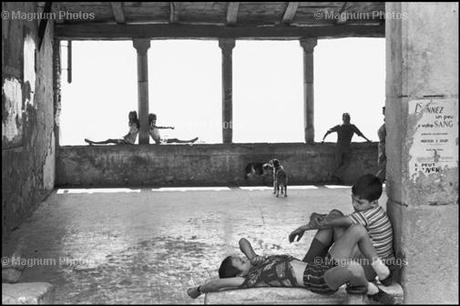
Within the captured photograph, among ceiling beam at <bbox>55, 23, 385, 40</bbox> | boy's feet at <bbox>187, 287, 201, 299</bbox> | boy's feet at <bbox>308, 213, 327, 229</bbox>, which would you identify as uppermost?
ceiling beam at <bbox>55, 23, 385, 40</bbox>

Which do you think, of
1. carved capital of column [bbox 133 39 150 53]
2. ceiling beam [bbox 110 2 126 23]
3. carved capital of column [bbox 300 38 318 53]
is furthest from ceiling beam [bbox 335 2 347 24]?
ceiling beam [bbox 110 2 126 23]

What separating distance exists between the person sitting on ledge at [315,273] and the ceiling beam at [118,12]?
837 cm

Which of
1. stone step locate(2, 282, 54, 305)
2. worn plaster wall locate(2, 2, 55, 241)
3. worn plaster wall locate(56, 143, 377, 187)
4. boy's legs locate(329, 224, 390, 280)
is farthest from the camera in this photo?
worn plaster wall locate(56, 143, 377, 187)

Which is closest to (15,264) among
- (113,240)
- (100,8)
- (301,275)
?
(113,240)

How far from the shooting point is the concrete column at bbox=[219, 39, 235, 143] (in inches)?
500

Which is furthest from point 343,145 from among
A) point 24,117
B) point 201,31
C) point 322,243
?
point 322,243

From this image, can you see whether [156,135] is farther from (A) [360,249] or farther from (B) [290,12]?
(A) [360,249]

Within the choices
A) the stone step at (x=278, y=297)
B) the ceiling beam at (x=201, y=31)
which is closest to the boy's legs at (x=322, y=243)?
the stone step at (x=278, y=297)

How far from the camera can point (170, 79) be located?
1654 inches

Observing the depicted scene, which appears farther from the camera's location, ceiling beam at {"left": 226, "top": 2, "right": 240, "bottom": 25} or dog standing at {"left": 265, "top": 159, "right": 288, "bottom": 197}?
ceiling beam at {"left": 226, "top": 2, "right": 240, "bottom": 25}

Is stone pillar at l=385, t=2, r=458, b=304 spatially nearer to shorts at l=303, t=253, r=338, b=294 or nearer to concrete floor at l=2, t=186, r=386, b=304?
shorts at l=303, t=253, r=338, b=294

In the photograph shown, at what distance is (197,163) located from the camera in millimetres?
12656

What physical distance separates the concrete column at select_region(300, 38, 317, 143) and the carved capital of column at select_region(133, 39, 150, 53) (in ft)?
10.7

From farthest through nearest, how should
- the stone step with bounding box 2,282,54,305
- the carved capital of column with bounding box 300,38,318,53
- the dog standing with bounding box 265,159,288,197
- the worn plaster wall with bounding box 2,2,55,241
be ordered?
the carved capital of column with bounding box 300,38,318,53 → the dog standing with bounding box 265,159,288,197 → the worn plaster wall with bounding box 2,2,55,241 → the stone step with bounding box 2,282,54,305
